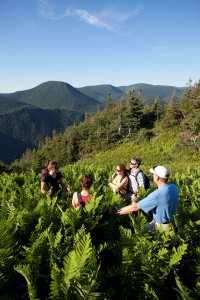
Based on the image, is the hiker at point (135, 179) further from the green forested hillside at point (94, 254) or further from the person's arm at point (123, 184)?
the green forested hillside at point (94, 254)

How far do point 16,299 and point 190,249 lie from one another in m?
2.60

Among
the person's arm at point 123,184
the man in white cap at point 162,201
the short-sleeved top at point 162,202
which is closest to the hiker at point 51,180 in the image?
the person's arm at point 123,184

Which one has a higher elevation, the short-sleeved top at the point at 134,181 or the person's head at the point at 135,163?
the person's head at the point at 135,163

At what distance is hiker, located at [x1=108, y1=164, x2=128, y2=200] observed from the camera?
793 centimetres

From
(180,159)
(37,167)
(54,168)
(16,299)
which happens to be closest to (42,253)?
(16,299)

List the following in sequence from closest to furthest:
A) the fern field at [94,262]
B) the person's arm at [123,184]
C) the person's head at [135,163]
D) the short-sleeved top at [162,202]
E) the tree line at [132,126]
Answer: the fern field at [94,262]
the short-sleeved top at [162,202]
the person's arm at [123,184]
the person's head at [135,163]
the tree line at [132,126]

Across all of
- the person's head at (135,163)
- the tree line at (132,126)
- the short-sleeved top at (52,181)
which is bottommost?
the tree line at (132,126)

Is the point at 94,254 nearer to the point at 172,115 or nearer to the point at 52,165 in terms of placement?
the point at 52,165

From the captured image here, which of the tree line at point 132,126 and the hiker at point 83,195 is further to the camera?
the tree line at point 132,126

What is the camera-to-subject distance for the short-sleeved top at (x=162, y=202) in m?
4.80

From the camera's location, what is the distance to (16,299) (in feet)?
12.0

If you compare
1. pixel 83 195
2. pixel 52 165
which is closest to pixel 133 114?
pixel 52 165

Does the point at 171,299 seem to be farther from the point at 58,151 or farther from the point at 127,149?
the point at 58,151

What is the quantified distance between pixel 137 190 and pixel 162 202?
3125mm
